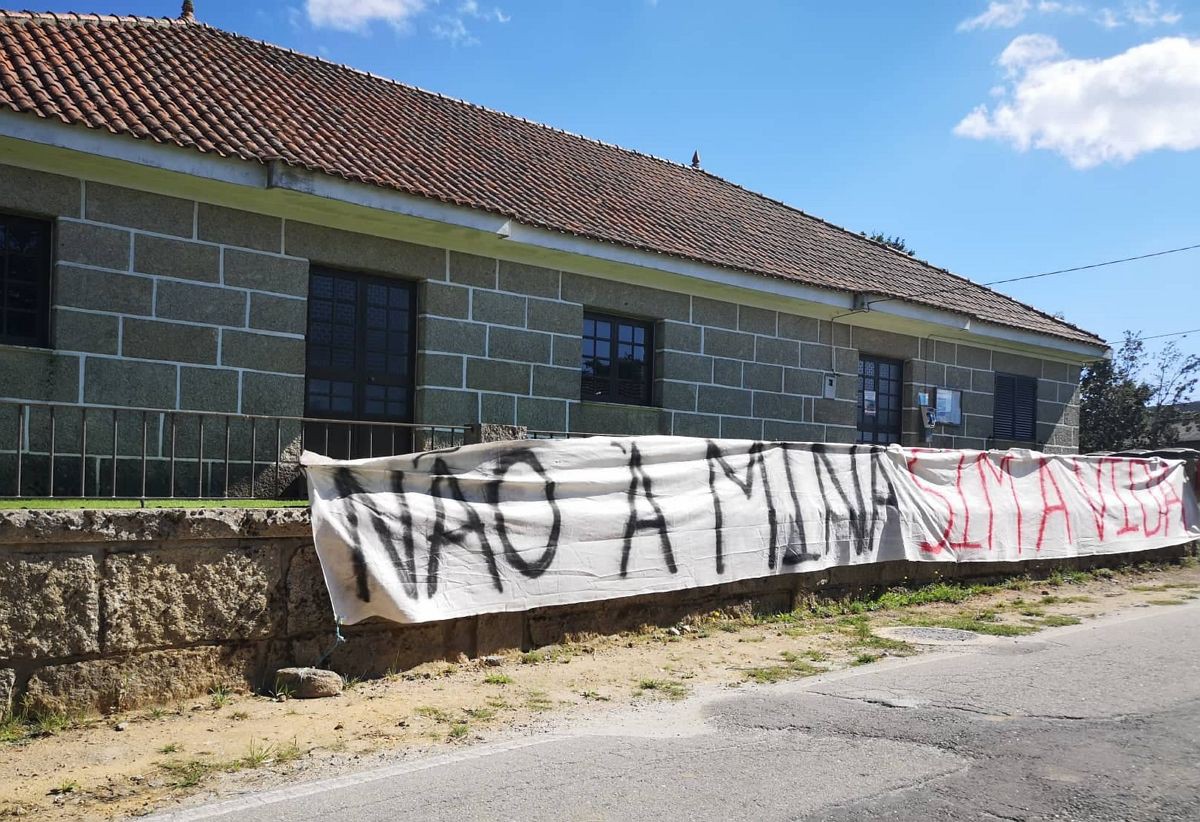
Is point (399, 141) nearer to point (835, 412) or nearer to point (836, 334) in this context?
point (836, 334)

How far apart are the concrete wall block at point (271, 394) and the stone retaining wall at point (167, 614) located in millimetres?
4454

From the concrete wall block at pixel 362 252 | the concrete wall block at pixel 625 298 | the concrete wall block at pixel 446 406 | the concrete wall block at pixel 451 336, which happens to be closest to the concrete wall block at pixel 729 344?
the concrete wall block at pixel 625 298

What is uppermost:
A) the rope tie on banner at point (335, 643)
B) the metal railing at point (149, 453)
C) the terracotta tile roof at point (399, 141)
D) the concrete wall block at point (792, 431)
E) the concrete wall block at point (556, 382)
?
the terracotta tile roof at point (399, 141)

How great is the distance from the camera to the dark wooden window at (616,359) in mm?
14086

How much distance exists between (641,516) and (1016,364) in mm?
14097

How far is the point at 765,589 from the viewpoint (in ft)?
32.1

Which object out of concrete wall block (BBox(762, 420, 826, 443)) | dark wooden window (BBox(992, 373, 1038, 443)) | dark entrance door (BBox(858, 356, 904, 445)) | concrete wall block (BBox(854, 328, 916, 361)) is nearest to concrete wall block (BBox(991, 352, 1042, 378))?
dark wooden window (BBox(992, 373, 1038, 443))

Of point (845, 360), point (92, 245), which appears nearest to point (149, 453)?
point (92, 245)

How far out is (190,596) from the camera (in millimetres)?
6398

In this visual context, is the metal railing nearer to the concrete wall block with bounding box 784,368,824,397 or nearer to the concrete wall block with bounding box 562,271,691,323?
the concrete wall block with bounding box 562,271,691,323

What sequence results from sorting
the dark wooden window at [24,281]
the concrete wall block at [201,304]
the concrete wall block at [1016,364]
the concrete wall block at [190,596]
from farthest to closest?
1. the concrete wall block at [1016,364]
2. the concrete wall block at [201,304]
3. the dark wooden window at [24,281]
4. the concrete wall block at [190,596]

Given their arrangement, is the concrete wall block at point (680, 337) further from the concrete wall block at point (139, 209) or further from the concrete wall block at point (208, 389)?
the concrete wall block at point (139, 209)

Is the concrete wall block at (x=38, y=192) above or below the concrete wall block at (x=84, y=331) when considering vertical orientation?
above

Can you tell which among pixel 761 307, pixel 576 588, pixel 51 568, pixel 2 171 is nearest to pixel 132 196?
pixel 2 171
